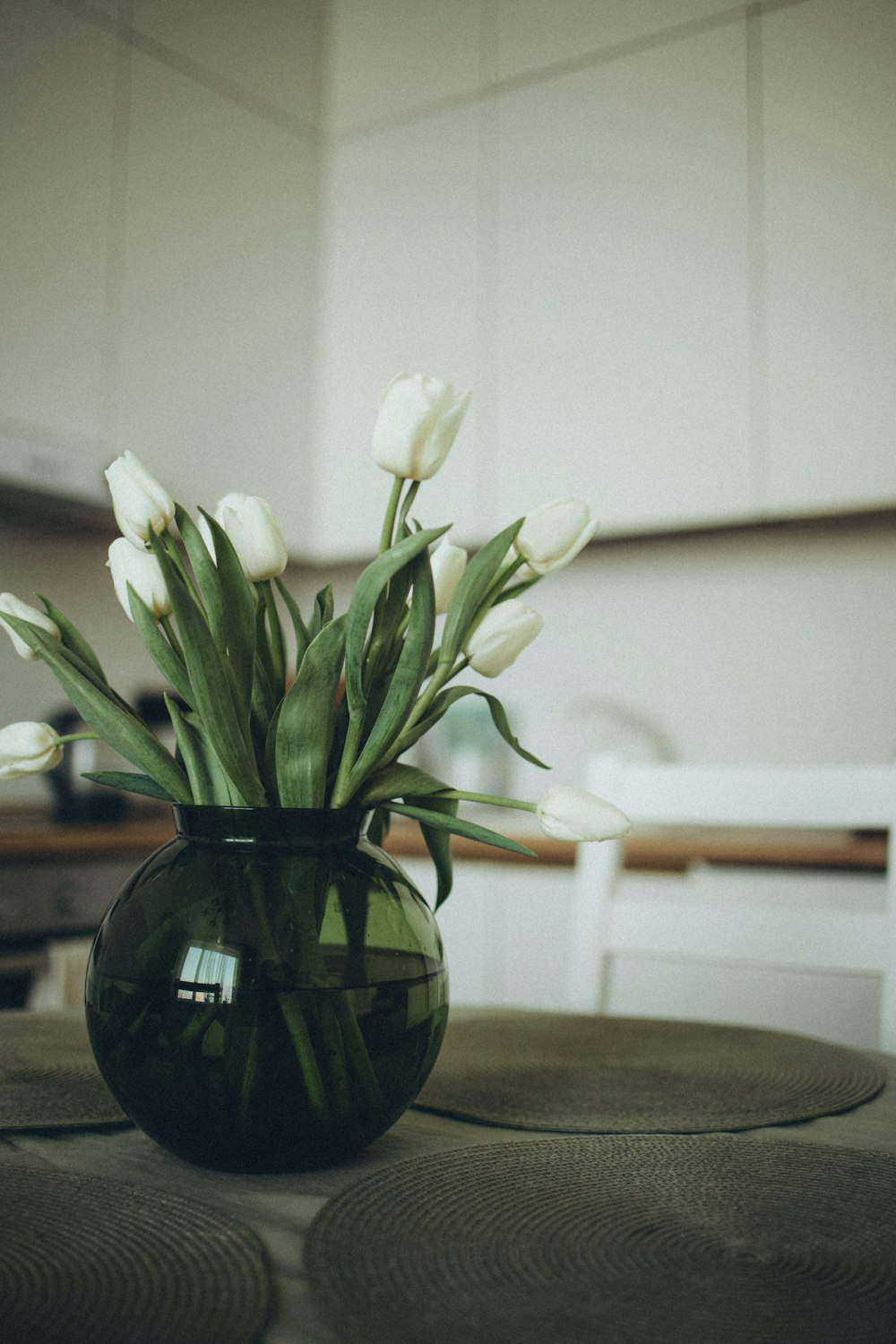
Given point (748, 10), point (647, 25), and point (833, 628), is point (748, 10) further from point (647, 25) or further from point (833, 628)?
point (833, 628)

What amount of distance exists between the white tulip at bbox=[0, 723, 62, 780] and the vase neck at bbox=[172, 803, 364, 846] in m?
0.09

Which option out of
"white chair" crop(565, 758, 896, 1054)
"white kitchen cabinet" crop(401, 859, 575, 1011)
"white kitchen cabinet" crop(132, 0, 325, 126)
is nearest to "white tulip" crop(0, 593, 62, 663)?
"white chair" crop(565, 758, 896, 1054)

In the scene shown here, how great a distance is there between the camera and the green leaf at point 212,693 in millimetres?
569

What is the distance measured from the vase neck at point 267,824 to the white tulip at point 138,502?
0.15 metres

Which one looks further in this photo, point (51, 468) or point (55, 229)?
point (55, 229)

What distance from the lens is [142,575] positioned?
0.62 meters

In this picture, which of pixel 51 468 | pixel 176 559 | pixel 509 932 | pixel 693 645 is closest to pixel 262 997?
pixel 176 559

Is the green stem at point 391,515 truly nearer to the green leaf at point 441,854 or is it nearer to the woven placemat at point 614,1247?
the green leaf at point 441,854

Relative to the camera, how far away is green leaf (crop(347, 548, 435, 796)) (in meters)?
0.59

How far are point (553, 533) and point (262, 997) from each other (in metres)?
0.28

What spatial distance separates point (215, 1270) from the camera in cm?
45

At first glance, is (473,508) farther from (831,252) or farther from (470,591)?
(470,591)

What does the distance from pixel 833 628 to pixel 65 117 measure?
197 cm

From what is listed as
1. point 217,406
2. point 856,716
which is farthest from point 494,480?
point 856,716
